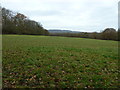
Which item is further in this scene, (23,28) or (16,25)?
(23,28)

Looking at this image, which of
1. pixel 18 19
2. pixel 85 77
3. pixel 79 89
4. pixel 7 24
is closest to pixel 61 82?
pixel 79 89

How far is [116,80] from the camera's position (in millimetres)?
4551

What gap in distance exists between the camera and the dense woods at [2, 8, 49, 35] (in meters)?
48.8

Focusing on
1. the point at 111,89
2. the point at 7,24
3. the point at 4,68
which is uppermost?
the point at 7,24

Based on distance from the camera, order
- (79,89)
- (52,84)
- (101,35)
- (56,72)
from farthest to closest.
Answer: (101,35), (56,72), (52,84), (79,89)

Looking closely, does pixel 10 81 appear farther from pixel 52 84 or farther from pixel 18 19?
pixel 18 19

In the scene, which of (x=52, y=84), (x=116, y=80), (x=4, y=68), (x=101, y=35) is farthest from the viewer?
(x=101, y=35)

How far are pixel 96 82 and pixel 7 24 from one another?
2079 inches

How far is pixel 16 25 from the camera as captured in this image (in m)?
52.8

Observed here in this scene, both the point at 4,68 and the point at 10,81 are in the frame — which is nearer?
the point at 10,81

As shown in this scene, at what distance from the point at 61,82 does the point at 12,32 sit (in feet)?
175

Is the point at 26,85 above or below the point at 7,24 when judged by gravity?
below

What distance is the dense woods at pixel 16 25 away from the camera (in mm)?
48806

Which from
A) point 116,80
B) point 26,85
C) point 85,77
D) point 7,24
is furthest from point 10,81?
point 7,24
